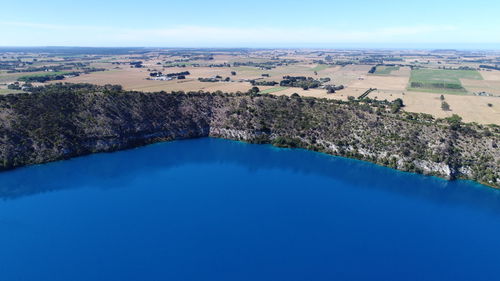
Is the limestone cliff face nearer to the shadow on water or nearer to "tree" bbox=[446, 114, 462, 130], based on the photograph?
"tree" bbox=[446, 114, 462, 130]

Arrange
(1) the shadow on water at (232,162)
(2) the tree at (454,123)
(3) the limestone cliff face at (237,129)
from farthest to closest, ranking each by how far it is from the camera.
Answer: (2) the tree at (454,123), (3) the limestone cliff face at (237,129), (1) the shadow on water at (232,162)

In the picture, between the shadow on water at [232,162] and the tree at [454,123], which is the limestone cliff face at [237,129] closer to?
the tree at [454,123]

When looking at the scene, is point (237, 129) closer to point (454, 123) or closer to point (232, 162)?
point (232, 162)

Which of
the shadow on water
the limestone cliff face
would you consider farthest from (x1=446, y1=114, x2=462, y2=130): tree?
the shadow on water

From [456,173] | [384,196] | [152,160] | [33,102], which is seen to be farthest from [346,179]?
[33,102]

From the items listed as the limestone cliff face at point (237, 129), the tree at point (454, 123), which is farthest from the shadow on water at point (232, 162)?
the tree at point (454, 123)
